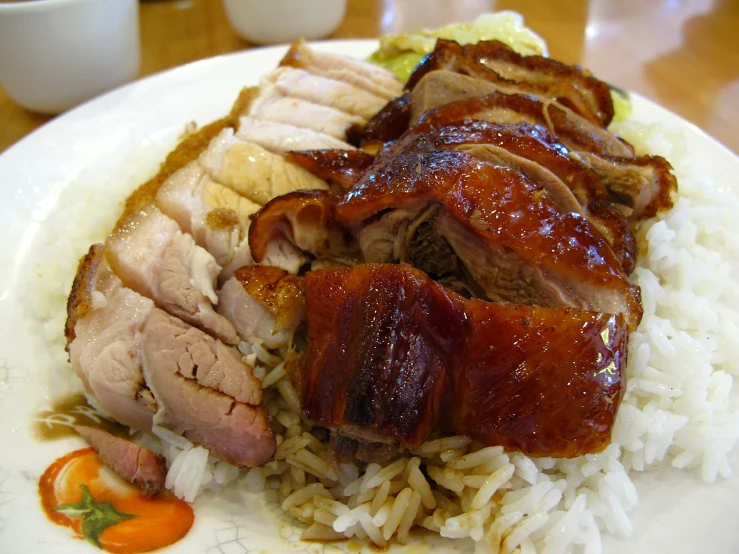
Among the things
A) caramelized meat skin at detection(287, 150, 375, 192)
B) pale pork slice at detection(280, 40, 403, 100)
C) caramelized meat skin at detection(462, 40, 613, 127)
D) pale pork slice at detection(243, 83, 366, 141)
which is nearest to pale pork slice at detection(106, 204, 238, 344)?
caramelized meat skin at detection(287, 150, 375, 192)

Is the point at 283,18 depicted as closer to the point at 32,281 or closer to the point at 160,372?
the point at 32,281

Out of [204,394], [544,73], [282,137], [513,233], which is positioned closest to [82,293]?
[204,394]

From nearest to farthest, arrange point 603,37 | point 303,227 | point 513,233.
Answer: point 513,233
point 303,227
point 603,37

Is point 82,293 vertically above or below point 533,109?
below

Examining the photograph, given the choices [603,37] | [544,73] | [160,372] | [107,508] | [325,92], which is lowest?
[107,508]

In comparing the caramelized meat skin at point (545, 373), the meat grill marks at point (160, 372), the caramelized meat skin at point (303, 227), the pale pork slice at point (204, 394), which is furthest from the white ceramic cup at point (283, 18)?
the caramelized meat skin at point (545, 373)

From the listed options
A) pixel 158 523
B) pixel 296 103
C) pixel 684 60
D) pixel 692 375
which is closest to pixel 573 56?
pixel 684 60

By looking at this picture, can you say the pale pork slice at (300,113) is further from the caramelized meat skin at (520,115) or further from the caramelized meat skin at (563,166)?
the caramelized meat skin at (563,166)

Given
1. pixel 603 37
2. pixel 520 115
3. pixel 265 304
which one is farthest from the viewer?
pixel 603 37
